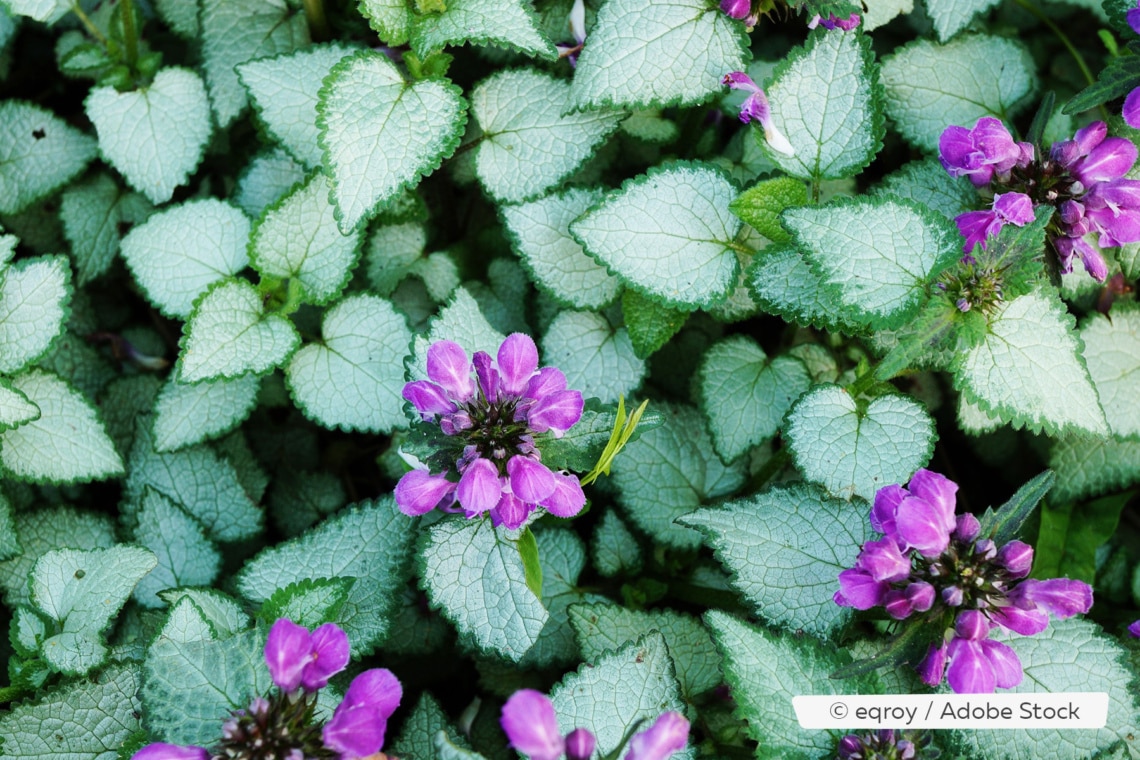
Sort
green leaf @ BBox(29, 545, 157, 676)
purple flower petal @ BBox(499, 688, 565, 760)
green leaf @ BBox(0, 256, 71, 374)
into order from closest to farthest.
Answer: purple flower petal @ BBox(499, 688, 565, 760) < green leaf @ BBox(29, 545, 157, 676) < green leaf @ BBox(0, 256, 71, 374)

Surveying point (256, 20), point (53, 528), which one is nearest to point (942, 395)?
point (256, 20)

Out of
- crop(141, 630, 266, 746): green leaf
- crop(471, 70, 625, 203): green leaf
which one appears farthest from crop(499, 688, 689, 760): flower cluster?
crop(471, 70, 625, 203): green leaf

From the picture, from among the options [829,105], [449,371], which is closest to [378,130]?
[449,371]

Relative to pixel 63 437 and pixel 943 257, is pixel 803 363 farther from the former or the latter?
pixel 63 437

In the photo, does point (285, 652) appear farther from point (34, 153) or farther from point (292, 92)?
point (34, 153)

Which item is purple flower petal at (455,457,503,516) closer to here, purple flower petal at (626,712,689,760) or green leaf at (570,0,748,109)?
purple flower petal at (626,712,689,760)
